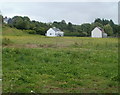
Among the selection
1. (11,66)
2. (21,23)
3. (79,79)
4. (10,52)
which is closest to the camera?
(79,79)

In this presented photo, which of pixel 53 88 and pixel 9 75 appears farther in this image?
pixel 9 75

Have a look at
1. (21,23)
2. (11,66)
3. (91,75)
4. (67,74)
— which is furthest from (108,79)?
(21,23)

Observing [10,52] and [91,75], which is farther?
[10,52]

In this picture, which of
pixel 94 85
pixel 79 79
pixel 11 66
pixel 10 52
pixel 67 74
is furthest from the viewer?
pixel 10 52

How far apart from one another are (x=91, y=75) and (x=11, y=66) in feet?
9.22

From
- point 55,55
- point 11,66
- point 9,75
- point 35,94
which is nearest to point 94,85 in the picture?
point 35,94

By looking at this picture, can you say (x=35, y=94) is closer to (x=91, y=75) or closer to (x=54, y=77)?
(x=54, y=77)

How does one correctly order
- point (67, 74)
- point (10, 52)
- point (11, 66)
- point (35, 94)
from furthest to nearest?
point (10, 52), point (11, 66), point (67, 74), point (35, 94)

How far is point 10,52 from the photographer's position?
10055 mm

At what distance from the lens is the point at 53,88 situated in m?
4.90

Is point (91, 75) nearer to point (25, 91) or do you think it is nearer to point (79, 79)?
point (79, 79)

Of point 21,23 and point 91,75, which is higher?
point 21,23

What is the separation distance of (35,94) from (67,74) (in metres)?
2.03

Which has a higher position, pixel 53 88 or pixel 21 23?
pixel 21 23
